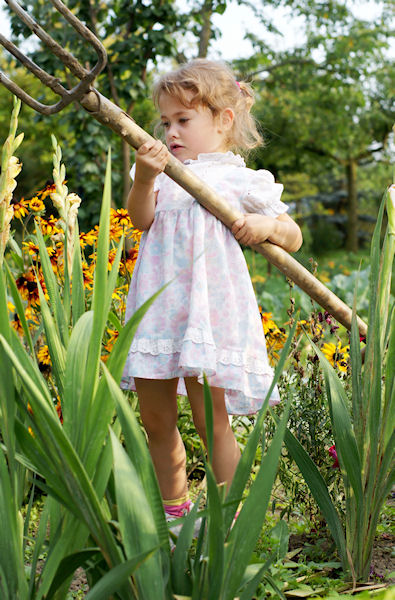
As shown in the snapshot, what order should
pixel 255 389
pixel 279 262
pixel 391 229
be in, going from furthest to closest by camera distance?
Result: pixel 255 389 < pixel 279 262 < pixel 391 229

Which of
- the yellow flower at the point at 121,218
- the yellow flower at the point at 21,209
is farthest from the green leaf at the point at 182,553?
the yellow flower at the point at 21,209

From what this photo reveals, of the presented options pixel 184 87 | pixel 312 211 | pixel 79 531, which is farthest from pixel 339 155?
pixel 79 531

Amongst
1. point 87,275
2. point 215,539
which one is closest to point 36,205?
point 87,275

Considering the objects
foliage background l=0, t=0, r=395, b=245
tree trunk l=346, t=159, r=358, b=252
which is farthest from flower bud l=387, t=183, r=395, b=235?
tree trunk l=346, t=159, r=358, b=252

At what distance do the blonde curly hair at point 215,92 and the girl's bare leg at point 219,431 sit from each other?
845 millimetres

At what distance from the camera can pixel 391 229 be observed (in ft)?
4.98

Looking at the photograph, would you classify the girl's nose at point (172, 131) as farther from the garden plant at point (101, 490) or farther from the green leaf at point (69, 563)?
the green leaf at point (69, 563)

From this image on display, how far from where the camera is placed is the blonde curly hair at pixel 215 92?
2018 millimetres

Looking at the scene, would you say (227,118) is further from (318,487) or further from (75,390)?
(75,390)

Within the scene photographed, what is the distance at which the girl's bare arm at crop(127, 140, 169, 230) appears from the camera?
1607 mm

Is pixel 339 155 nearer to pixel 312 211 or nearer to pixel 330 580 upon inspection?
pixel 312 211

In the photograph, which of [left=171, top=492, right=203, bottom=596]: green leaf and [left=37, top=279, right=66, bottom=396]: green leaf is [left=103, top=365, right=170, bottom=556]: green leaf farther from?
[left=37, top=279, right=66, bottom=396]: green leaf

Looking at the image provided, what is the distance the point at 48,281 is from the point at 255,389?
78 cm

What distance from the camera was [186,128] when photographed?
2018 millimetres
